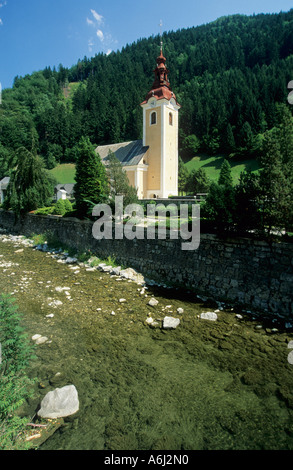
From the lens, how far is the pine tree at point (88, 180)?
46.6 ft

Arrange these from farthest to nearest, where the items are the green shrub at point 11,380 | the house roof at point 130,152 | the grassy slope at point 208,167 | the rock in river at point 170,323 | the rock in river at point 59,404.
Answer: the grassy slope at point 208,167 < the house roof at point 130,152 < the rock in river at point 170,323 < the rock in river at point 59,404 < the green shrub at point 11,380

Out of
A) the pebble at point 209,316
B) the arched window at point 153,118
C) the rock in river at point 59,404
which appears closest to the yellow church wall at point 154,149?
the arched window at point 153,118

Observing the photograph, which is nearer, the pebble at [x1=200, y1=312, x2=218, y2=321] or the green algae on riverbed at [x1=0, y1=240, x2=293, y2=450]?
the green algae on riverbed at [x1=0, y1=240, x2=293, y2=450]

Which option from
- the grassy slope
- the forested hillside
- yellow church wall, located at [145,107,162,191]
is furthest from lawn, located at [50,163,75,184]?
yellow church wall, located at [145,107,162,191]

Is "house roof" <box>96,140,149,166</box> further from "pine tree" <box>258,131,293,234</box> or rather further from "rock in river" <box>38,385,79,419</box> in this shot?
"rock in river" <box>38,385,79,419</box>

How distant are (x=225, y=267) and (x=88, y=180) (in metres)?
9.75

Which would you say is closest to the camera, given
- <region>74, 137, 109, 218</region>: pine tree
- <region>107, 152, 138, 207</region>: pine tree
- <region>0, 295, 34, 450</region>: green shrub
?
<region>0, 295, 34, 450</region>: green shrub

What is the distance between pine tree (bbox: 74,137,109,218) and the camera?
1420 cm

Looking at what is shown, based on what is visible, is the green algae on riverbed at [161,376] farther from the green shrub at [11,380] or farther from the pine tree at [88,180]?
the pine tree at [88,180]

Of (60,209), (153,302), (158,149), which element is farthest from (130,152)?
(153,302)

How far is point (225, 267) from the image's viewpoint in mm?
8008

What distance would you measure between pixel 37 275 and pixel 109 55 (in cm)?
14193

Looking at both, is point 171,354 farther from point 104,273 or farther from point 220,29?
point 220,29
